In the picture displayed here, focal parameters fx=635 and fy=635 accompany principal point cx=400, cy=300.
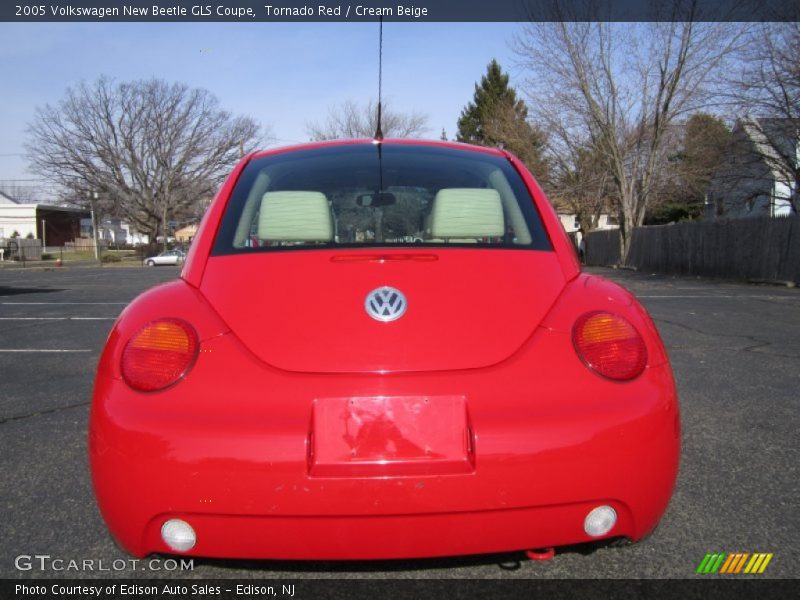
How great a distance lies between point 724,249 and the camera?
20.4 meters

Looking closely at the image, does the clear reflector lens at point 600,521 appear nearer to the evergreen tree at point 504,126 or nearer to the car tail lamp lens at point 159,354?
the car tail lamp lens at point 159,354

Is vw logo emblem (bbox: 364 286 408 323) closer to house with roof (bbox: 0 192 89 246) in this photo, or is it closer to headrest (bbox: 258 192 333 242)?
headrest (bbox: 258 192 333 242)

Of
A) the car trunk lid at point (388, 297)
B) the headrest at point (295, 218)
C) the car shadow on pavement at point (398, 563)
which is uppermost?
the headrest at point (295, 218)

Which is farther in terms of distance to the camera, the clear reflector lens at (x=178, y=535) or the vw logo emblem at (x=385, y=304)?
the vw logo emblem at (x=385, y=304)

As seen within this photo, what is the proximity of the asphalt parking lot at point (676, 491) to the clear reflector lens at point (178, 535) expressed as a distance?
0.95 feet

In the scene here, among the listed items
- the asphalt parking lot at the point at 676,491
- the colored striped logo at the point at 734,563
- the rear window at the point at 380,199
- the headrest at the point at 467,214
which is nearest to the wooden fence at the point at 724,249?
the asphalt parking lot at the point at 676,491

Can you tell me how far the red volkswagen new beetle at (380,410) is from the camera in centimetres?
157

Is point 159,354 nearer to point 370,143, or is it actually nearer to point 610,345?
point 610,345

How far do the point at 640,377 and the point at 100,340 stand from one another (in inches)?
281

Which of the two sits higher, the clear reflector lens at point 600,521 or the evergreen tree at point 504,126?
the evergreen tree at point 504,126

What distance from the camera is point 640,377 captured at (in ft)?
5.74

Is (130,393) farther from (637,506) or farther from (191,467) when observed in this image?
(637,506)

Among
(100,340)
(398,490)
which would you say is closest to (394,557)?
(398,490)

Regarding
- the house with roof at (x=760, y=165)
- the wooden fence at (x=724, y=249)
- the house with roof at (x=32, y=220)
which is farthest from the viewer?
the house with roof at (x=32, y=220)
